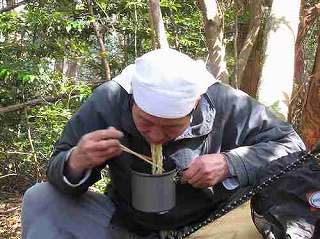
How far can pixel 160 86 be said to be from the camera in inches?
66.7

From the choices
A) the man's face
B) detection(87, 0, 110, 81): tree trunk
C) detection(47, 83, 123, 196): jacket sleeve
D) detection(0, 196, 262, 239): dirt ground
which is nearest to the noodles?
the man's face

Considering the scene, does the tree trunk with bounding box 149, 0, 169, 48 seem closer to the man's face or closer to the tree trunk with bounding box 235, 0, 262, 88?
the tree trunk with bounding box 235, 0, 262, 88

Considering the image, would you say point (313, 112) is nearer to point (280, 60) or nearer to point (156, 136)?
Answer: point (280, 60)

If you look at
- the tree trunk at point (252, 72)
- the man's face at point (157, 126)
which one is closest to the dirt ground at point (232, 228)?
the man's face at point (157, 126)

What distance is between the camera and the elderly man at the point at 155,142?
171 cm

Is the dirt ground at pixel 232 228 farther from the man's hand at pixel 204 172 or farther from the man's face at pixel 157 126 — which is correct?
the man's face at pixel 157 126

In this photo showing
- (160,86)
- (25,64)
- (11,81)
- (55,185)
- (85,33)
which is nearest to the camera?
(160,86)

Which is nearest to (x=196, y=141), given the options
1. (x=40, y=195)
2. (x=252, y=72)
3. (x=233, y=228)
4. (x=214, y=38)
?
(x=233, y=228)

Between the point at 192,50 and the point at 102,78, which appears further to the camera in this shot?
the point at 192,50

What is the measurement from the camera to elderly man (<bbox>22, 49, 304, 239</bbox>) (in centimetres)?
171

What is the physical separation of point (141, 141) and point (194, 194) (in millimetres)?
320

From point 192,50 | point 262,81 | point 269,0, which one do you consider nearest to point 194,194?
point 262,81

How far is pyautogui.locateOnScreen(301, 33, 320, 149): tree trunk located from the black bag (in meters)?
1.63

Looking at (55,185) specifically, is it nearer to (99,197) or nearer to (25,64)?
(99,197)
